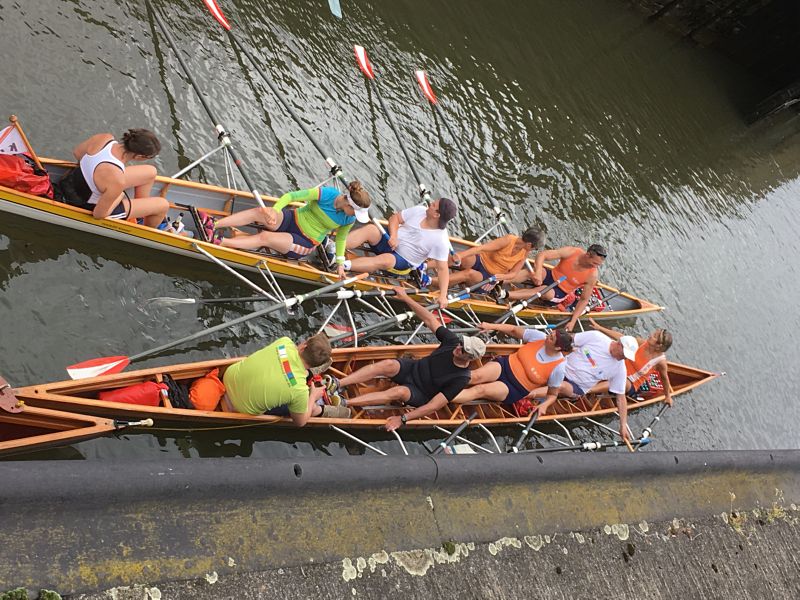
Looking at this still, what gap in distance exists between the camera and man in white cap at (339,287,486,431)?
8.90m

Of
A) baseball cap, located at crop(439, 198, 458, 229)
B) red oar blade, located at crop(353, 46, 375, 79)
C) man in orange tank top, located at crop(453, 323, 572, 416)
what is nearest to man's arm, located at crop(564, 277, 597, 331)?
man in orange tank top, located at crop(453, 323, 572, 416)

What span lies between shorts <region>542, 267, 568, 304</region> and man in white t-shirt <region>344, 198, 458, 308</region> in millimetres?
3554

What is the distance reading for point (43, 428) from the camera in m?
6.46

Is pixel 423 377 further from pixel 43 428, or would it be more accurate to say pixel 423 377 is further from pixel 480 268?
pixel 43 428

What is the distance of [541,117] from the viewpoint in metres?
18.7

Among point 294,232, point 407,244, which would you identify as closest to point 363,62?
point 407,244

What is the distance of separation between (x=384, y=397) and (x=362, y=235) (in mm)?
3284

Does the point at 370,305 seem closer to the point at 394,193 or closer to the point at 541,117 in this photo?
the point at 394,193

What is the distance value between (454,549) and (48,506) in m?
3.60

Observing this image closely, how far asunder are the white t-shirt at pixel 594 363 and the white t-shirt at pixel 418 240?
2801mm

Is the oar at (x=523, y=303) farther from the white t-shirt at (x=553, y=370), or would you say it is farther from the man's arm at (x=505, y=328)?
the white t-shirt at (x=553, y=370)

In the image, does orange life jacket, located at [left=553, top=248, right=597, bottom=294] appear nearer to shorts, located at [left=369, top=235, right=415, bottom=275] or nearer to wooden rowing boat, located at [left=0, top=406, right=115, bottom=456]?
shorts, located at [left=369, top=235, right=415, bottom=275]

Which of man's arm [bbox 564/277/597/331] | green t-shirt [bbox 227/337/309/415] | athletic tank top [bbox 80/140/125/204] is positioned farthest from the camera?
man's arm [bbox 564/277/597/331]

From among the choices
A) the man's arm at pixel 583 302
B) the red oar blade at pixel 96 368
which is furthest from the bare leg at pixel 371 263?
the red oar blade at pixel 96 368
